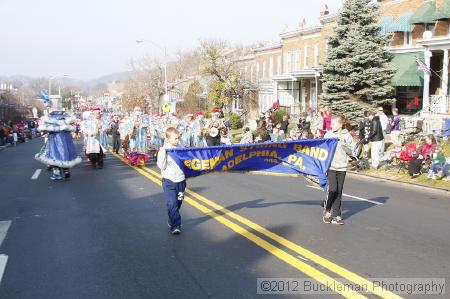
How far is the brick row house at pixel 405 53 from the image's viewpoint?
932 inches

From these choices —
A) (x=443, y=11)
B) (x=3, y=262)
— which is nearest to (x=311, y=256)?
(x=3, y=262)

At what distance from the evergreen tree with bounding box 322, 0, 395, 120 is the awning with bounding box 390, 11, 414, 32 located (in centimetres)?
116

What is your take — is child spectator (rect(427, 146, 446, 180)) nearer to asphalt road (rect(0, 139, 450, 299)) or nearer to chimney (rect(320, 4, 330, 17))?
asphalt road (rect(0, 139, 450, 299))

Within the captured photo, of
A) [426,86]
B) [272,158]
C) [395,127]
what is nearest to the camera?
[272,158]

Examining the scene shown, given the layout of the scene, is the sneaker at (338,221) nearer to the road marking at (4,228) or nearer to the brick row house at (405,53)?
the road marking at (4,228)

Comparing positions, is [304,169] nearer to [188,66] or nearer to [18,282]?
[18,282]

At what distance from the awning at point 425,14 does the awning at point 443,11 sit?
514 millimetres

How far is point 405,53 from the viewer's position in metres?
26.5

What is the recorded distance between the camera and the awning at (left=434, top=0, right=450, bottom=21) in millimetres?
22844

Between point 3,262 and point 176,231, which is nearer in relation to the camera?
point 3,262

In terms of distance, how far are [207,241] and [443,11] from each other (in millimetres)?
20648

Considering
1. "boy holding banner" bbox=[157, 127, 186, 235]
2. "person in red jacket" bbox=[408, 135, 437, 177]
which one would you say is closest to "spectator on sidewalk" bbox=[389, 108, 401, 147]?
"person in red jacket" bbox=[408, 135, 437, 177]

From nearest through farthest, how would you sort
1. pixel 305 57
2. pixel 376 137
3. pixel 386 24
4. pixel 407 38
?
pixel 376 137 → pixel 407 38 → pixel 386 24 → pixel 305 57

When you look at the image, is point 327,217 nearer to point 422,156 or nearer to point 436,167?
point 436,167
